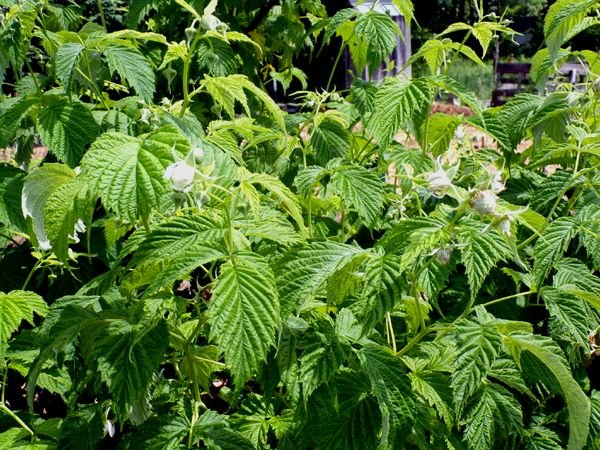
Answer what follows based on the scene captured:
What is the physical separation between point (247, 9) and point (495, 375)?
1.86 m

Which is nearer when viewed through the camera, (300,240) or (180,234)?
(180,234)

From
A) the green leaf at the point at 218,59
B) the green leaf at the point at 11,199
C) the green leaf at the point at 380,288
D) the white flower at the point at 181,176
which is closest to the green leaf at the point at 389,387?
the green leaf at the point at 380,288

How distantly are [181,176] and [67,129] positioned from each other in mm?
588

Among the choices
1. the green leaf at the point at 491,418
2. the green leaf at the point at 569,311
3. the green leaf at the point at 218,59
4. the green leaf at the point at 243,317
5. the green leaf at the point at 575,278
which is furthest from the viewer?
the green leaf at the point at 218,59

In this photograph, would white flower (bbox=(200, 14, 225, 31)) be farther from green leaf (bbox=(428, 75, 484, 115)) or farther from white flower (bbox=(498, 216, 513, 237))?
white flower (bbox=(498, 216, 513, 237))

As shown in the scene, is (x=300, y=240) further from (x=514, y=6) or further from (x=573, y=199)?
(x=514, y=6)

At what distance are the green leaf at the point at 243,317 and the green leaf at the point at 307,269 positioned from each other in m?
0.09

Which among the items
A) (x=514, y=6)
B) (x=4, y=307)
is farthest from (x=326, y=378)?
(x=514, y=6)

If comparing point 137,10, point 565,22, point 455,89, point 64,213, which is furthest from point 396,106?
point 137,10

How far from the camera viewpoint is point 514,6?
2711 centimetres

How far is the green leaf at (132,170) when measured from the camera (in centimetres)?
107

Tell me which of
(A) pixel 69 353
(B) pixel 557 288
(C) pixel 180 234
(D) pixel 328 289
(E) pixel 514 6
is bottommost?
(E) pixel 514 6

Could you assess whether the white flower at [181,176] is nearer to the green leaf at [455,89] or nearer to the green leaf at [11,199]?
the green leaf at [11,199]

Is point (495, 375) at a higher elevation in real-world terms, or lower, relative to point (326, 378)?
lower
